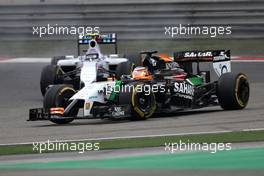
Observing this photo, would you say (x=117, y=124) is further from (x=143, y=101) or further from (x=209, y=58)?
(x=209, y=58)

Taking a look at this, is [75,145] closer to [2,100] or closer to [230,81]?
[230,81]

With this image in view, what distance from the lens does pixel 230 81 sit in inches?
571

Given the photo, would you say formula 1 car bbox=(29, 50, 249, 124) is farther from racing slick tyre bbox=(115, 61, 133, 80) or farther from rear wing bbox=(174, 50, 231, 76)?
racing slick tyre bbox=(115, 61, 133, 80)

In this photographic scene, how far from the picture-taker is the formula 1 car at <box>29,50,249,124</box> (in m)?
13.4

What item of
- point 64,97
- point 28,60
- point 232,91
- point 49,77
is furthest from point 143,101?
point 28,60

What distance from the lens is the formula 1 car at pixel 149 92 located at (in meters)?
13.4

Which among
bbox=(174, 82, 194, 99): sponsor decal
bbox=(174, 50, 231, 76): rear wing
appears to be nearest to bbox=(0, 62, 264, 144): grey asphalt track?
bbox=(174, 82, 194, 99): sponsor decal

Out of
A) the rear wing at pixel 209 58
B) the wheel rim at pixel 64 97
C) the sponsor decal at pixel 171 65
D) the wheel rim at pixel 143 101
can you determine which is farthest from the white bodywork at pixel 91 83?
the rear wing at pixel 209 58

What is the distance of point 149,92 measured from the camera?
1357 centimetres

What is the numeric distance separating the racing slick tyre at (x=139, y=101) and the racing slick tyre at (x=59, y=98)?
960 mm
